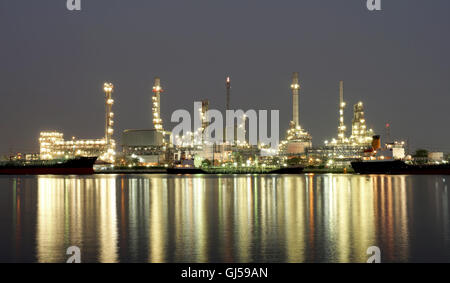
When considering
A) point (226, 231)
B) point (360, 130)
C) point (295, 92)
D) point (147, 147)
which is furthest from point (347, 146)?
point (226, 231)

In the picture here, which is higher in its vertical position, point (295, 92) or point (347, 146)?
point (295, 92)

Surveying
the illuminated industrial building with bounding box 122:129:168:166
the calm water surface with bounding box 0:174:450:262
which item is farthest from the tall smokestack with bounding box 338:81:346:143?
the calm water surface with bounding box 0:174:450:262

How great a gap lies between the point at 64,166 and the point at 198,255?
281ft

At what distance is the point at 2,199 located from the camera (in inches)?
1277

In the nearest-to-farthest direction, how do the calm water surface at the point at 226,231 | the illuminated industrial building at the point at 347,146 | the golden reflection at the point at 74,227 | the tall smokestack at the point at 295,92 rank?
the calm water surface at the point at 226,231 < the golden reflection at the point at 74,227 < the illuminated industrial building at the point at 347,146 < the tall smokestack at the point at 295,92

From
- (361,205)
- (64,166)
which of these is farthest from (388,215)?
(64,166)

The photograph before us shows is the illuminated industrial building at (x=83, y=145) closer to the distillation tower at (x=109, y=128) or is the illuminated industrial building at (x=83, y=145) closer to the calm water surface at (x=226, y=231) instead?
the distillation tower at (x=109, y=128)

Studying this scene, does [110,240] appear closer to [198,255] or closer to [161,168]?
[198,255]

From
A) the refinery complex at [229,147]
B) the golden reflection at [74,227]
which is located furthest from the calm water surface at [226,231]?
the refinery complex at [229,147]

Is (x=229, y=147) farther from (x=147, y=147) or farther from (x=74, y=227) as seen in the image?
(x=74, y=227)

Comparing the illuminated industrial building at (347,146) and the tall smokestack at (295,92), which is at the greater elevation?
the tall smokestack at (295,92)

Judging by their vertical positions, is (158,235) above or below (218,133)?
below

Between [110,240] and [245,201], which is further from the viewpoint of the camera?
[245,201]
